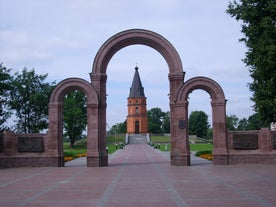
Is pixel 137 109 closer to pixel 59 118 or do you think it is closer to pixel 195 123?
pixel 195 123

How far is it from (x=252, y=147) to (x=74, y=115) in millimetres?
46162

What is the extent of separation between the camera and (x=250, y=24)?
2527 cm

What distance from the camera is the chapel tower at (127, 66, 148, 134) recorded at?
90375 millimetres

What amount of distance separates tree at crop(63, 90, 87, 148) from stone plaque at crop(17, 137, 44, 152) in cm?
4074

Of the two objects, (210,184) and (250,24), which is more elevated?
(250,24)

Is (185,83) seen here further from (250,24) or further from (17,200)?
(17,200)

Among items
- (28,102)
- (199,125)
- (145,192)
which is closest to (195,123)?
(199,125)

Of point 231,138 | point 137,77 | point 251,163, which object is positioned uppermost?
point 137,77

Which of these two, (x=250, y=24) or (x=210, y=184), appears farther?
(x=250, y=24)

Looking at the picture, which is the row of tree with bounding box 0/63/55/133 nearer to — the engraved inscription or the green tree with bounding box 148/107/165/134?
the engraved inscription

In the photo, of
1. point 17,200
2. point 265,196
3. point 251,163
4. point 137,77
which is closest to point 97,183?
point 17,200

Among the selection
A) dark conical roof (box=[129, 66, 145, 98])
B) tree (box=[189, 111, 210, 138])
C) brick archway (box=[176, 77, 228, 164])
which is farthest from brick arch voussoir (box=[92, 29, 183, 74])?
tree (box=[189, 111, 210, 138])

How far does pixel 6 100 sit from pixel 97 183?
31886 mm

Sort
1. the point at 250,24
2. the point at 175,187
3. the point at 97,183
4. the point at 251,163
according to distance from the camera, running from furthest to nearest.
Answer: the point at 250,24, the point at 251,163, the point at 97,183, the point at 175,187
